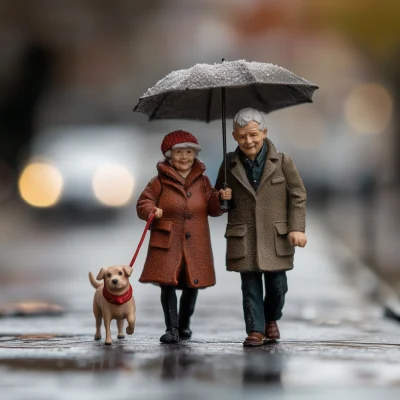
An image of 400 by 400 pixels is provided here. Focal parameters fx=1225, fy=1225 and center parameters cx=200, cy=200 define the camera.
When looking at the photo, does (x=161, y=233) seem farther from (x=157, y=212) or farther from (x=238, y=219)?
(x=238, y=219)

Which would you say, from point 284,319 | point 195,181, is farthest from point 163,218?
point 284,319

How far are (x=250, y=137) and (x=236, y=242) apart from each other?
0.85m

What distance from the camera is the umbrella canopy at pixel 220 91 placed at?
31.3 feet

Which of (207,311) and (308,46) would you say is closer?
(207,311)

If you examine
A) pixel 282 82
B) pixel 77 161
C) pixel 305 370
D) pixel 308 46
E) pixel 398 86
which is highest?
pixel 308 46

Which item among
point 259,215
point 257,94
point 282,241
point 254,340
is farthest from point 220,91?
point 254,340

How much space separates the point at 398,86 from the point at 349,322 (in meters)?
20.9

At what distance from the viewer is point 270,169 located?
385 inches

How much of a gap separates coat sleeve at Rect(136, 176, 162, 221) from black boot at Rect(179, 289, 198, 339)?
81cm

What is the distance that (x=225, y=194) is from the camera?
383 inches

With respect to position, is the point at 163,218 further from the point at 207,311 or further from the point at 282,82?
the point at 207,311

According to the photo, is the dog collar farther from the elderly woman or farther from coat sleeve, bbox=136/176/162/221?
coat sleeve, bbox=136/176/162/221

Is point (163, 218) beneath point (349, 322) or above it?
above

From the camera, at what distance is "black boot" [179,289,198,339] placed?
1026 cm
